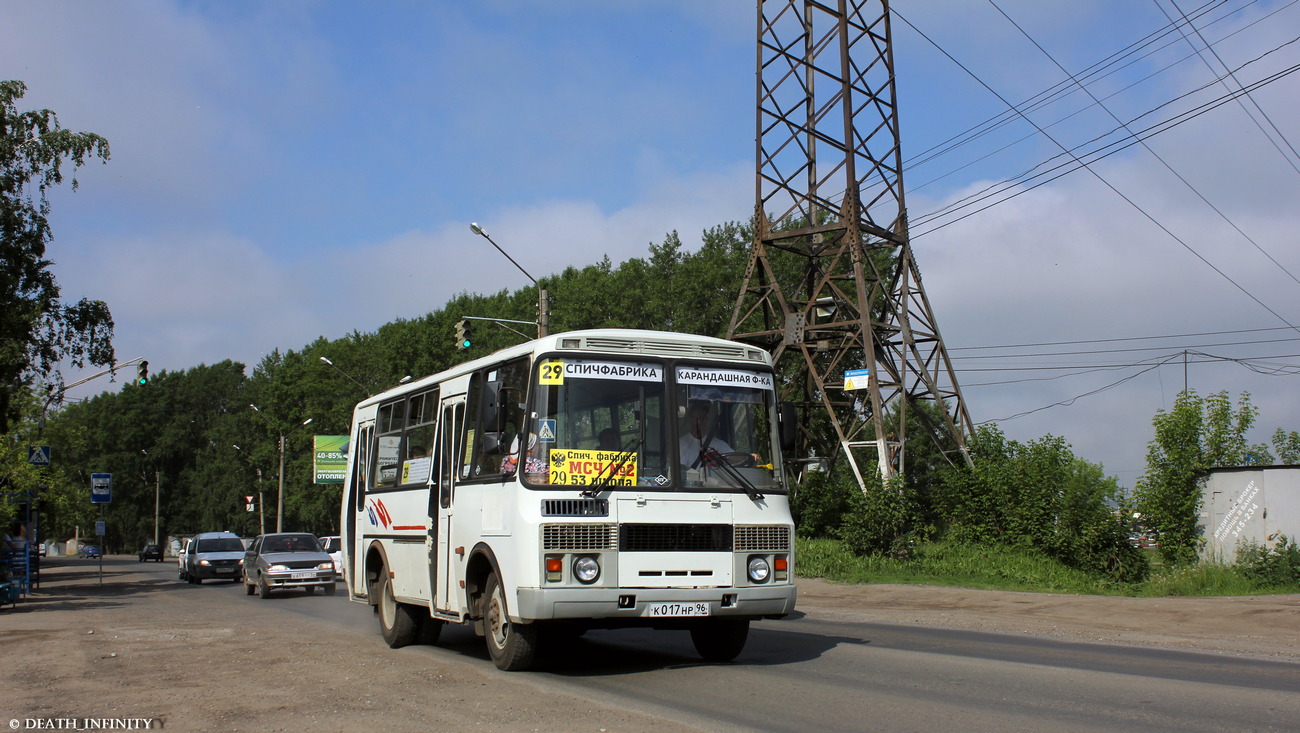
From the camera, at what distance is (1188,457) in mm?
22938

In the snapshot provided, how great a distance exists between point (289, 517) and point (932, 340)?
73.0 meters

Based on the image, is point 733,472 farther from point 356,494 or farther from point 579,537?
point 356,494

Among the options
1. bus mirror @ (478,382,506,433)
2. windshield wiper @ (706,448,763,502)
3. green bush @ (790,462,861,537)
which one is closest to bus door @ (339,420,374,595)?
bus mirror @ (478,382,506,433)

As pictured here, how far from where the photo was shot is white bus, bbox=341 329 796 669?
9406 mm

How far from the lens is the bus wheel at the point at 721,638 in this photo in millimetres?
10812

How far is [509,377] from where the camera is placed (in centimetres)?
1031

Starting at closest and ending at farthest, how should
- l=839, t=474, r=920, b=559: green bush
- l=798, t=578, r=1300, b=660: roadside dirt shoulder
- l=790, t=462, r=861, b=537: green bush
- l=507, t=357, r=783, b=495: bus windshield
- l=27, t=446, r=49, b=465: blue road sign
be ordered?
1. l=507, t=357, r=783, b=495: bus windshield
2. l=798, t=578, r=1300, b=660: roadside dirt shoulder
3. l=839, t=474, r=920, b=559: green bush
4. l=27, t=446, r=49, b=465: blue road sign
5. l=790, t=462, r=861, b=537: green bush

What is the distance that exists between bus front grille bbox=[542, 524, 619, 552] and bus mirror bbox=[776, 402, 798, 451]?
6.37ft

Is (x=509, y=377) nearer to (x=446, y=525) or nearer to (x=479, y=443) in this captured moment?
(x=479, y=443)

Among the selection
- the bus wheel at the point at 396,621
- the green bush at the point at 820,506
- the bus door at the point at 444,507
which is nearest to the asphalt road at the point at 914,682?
the bus wheel at the point at 396,621

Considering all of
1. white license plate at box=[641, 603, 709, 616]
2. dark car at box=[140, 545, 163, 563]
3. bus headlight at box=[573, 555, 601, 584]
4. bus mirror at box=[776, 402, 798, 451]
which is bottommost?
dark car at box=[140, 545, 163, 563]

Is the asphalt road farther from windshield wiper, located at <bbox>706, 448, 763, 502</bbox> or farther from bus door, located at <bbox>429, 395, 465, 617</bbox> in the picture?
windshield wiper, located at <bbox>706, 448, 763, 502</bbox>

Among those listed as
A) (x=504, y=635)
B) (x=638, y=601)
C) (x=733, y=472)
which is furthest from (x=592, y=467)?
(x=504, y=635)

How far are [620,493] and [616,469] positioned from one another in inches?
8.5
